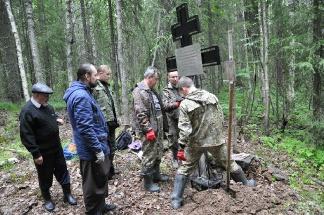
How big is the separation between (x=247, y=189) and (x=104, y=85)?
344cm

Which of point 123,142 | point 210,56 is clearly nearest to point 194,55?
point 210,56

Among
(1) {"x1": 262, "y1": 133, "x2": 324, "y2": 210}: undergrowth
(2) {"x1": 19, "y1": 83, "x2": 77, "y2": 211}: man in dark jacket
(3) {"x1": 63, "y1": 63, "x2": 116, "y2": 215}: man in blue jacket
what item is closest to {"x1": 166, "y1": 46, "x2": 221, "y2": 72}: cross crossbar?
(3) {"x1": 63, "y1": 63, "x2": 116, "y2": 215}: man in blue jacket

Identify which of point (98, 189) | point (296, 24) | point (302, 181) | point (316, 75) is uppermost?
point (296, 24)

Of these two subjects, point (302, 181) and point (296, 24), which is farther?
point (296, 24)

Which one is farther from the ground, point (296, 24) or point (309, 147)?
point (296, 24)

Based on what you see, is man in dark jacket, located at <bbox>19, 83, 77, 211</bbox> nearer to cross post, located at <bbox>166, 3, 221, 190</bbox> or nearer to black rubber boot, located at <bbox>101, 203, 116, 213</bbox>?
black rubber boot, located at <bbox>101, 203, 116, 213</bbox>

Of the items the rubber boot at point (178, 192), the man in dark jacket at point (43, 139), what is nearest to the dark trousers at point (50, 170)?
the man in dark jacket at point (43, 139)

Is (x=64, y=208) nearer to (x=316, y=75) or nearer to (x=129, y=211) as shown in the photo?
(x=129, y=211)

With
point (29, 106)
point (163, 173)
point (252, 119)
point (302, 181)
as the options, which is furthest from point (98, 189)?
point (252, 119)

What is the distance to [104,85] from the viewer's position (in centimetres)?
464

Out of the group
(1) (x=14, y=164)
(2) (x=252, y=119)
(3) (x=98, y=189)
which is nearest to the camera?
(3) (x=98, y=189)

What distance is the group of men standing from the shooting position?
3166 millimetres

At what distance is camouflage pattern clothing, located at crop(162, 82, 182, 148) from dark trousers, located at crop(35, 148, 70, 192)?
2.41 metres

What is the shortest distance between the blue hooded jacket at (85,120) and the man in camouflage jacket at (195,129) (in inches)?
52.3
